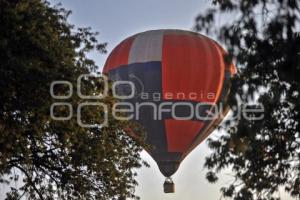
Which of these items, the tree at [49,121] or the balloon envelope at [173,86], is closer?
the tree at [49,121]

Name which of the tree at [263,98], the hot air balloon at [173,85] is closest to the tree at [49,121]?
the tree at [263,98]

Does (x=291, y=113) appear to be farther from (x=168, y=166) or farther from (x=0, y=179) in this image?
(x=168, y=166)

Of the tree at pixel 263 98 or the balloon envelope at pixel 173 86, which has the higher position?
the balloon envelope at pixel 173 86

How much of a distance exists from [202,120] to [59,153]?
22674 millimetres

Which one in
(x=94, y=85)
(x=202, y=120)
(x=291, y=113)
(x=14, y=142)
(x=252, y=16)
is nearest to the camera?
(x=252, y=16)

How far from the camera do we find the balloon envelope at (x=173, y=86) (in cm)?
4897

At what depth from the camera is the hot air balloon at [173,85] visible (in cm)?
4897

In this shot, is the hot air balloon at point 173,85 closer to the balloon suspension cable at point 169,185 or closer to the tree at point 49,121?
the balloon suspension cable at point 169,185

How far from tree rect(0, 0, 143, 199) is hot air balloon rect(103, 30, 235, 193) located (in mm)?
19515

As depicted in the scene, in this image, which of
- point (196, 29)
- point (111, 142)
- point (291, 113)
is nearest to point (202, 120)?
point (111, 142)

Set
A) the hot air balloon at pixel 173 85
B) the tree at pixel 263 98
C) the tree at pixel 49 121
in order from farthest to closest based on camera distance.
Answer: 1. the hot air balloon at pixel 173 85
2. the tree at pixel 49 121
3. the tree at pixel 263 98

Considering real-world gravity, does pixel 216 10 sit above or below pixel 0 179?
above

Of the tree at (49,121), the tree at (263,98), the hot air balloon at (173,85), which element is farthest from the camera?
the hot air balloon at (173,85)

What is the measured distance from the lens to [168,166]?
171 ft
